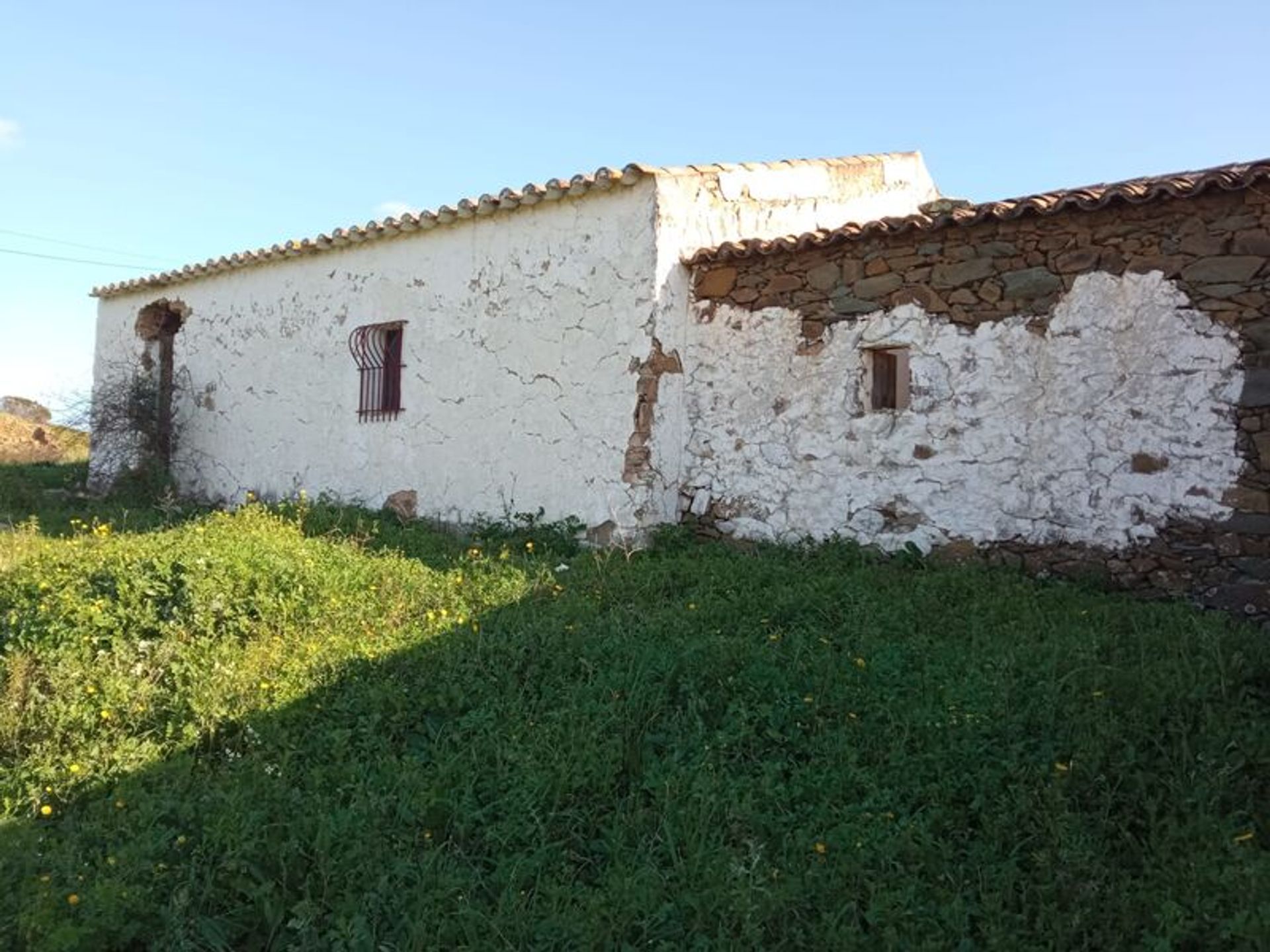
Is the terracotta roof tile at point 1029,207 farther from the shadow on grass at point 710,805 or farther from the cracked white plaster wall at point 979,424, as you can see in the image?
the shadow on grass at point 710,805

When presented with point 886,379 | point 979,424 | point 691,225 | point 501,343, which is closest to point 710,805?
point 979,424

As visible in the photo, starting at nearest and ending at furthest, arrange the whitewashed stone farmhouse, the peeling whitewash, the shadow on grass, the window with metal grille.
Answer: the shadow on grass < the whitewashed stone farmhouse < the peeling whitewash < the window with metal grille

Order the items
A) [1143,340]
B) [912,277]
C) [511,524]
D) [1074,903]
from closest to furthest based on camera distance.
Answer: [1074,903] → [1143,340] → [912,277] → [511,524]

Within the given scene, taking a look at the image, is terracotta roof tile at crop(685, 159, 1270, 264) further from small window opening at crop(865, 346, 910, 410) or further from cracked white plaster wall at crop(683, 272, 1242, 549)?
small window opening at crop(865, 346, 910, 410)

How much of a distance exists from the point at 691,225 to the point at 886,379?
6.40 feet

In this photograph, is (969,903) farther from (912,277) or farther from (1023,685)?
(912,277)

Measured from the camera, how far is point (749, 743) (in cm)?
395

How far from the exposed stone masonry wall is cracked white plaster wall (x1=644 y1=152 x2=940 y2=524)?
82cm

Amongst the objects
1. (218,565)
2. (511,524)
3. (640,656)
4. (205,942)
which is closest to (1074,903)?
(640,656)

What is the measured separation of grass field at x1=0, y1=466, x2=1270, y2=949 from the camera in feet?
9.80

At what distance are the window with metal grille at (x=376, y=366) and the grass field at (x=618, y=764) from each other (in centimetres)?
400

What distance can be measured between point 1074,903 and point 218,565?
4.63m

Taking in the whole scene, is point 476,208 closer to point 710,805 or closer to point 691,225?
point 691,225

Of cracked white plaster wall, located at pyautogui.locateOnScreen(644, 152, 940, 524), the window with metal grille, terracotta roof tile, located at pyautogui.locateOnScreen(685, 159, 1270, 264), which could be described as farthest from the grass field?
the window with metal grille
